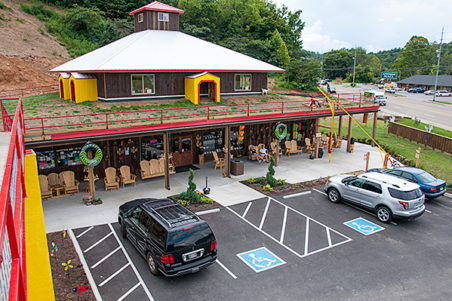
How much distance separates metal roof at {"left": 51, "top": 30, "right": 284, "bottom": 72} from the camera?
2245 cm

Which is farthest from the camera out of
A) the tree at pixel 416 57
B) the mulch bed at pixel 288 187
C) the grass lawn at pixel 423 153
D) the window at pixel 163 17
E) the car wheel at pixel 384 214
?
the tree at pixel 416 57

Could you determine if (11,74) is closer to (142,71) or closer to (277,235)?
(142,71)

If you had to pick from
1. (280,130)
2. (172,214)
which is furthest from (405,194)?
(280,130)

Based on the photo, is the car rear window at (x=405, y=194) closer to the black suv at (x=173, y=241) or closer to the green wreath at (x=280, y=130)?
the black suv at (x=173, y=241)

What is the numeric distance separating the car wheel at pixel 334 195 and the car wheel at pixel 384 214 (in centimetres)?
206

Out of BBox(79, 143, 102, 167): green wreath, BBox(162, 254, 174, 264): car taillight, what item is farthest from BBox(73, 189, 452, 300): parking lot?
BBox(79, 143, 102, 167): green wreath

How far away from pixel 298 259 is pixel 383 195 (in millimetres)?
5265

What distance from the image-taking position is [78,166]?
18156mm

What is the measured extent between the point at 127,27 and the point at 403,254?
53.5m

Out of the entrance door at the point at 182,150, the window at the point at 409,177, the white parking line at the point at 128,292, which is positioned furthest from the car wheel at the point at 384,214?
the entrance door at the point at 182,150

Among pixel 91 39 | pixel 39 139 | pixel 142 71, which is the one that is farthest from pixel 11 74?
pixel 39 139

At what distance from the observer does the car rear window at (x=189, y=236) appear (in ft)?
31.7

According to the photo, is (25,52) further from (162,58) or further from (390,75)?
(390,75)

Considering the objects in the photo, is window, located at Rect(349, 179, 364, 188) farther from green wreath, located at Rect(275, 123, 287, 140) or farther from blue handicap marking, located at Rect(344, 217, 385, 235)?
green wreath, located at Rect(275, 123, 287, 140)
